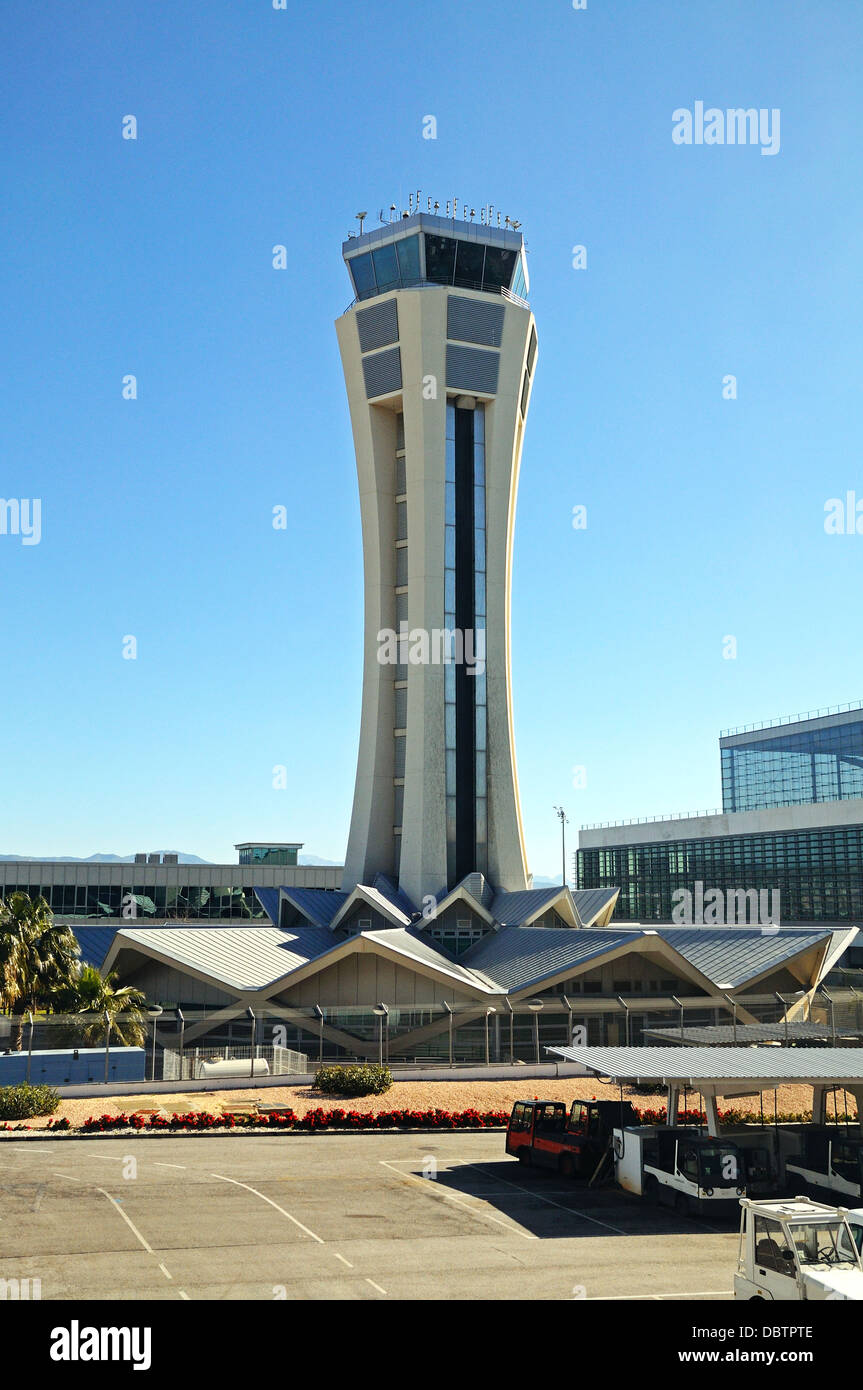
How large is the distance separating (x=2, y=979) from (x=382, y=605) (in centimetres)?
3119

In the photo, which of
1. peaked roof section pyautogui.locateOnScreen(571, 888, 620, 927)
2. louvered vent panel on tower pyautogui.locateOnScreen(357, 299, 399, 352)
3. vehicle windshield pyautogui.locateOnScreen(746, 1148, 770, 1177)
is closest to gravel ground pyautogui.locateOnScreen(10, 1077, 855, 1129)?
vehicle windshield pyautogui.locateOnScreen(746, 1148, 770, 1177)

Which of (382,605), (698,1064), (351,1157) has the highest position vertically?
(382,605)

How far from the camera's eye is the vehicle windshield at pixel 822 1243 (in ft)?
49.6

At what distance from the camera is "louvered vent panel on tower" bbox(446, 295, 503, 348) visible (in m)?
65.0

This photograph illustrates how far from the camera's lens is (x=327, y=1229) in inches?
870

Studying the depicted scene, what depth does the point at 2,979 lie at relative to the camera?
42.6m

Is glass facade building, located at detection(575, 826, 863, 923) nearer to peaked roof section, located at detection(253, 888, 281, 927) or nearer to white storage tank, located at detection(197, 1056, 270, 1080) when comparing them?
peaked roof section, located at detection(253, 888, 281, 927)

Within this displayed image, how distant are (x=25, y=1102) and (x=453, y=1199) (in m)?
15.5

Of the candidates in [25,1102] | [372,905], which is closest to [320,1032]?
[25,1102]

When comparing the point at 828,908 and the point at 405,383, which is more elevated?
the point at 405,383

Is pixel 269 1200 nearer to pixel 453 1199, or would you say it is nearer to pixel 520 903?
pixel 453 1199
